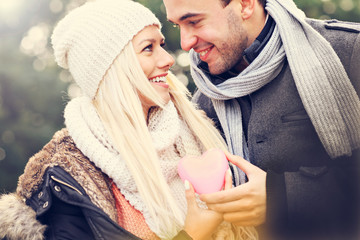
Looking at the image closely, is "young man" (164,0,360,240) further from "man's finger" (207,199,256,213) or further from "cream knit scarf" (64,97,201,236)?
"cream knit scarf" (64,97,201,236)

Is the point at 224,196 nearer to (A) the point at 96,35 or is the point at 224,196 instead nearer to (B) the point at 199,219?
(B) the point at 199,219

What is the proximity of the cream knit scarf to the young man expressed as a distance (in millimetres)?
333

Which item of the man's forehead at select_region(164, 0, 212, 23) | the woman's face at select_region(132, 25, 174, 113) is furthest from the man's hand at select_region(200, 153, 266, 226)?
the man's forehead at select_region(164, 0, 212, 23)

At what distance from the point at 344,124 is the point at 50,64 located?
410 cm

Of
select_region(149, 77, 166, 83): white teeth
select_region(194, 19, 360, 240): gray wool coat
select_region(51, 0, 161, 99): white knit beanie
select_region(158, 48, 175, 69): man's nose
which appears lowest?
select_region(194, 19, 360, 240): gray wool coat

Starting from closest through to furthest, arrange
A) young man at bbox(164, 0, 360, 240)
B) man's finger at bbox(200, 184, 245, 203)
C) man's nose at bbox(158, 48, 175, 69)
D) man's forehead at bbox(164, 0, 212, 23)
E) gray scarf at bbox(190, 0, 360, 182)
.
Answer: man's finger at bbox(200, 184, 245, 203), young man at bbox(164, 0, 360, 240), gray scarf at bbox(190, 0, 360, 182), man's nose at bbox(158, 48, 175, 69), man's forehead at bbox(164, 0, 212, 23)

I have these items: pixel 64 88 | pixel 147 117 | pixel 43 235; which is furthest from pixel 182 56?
pixel 43 235

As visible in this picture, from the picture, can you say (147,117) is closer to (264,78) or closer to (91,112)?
(91,112)

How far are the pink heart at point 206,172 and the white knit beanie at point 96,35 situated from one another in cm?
78

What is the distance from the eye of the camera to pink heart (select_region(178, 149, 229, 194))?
210 centimetres

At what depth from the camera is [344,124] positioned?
239 centimetres

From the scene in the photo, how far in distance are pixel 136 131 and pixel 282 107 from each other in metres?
0.92

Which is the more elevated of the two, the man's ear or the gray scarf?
the man's ear

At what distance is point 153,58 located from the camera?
96.8 inches
